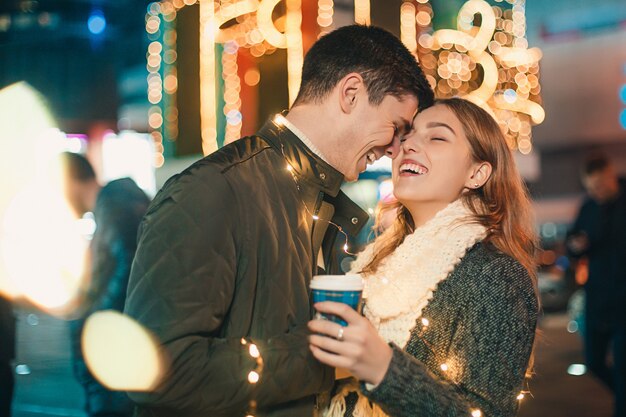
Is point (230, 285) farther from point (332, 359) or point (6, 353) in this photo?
point (6, 353)

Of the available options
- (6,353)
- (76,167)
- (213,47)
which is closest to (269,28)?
(213,47)

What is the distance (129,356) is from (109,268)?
2.56 metres

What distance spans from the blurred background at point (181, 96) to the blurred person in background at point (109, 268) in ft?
1.54

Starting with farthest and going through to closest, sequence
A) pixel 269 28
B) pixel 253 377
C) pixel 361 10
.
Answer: pixel 361 10
pixel 269 28
pixel 253 377

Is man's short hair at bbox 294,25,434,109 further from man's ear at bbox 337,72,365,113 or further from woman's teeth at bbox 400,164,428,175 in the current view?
woman's teeth at bbox 400,164,428,175

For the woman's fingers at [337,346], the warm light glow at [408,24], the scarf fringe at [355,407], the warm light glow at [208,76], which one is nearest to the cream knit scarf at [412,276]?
the scarf fringe at [355,407]

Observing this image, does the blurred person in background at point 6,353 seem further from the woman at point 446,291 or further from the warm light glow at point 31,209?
the warm light glow at point 31,209

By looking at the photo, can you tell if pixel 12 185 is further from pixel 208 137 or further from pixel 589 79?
pixel 589 79

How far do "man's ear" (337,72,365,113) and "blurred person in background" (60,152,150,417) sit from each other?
2418 mm

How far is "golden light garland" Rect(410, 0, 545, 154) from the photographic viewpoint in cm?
1128

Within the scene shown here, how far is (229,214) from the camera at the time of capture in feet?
6.78

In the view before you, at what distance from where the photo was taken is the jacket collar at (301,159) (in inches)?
94.2

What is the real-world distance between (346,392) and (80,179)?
3.83 m

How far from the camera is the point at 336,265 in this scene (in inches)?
109
